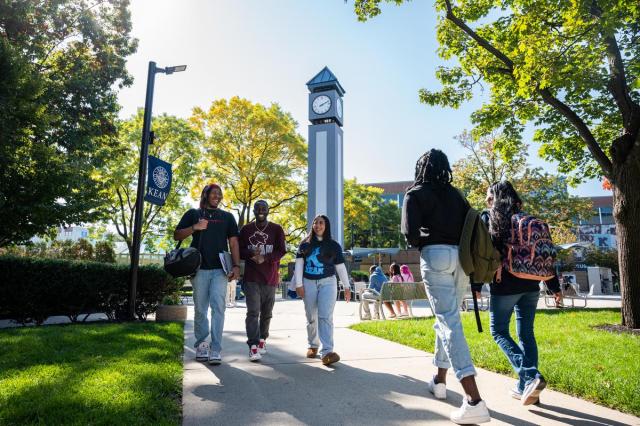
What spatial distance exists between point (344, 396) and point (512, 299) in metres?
1.57

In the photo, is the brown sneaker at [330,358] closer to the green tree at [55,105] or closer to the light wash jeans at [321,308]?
the light wash jeans at [321,308]

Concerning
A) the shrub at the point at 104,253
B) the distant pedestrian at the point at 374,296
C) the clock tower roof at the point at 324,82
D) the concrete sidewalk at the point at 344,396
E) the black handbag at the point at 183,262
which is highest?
the clock tower roof at the point at 324,82

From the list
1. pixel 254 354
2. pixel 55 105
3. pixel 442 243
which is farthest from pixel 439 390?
pixel 55 105

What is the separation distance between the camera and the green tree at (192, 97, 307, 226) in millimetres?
25188

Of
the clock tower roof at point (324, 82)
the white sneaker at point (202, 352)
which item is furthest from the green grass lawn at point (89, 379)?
the clock tower roof at point (324, 82)

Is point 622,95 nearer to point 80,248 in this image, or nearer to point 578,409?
point 578,409

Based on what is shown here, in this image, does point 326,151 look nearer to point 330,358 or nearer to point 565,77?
point 565,77

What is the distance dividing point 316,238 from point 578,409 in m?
3.00

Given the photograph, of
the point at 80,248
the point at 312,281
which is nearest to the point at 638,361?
the point at 312,281

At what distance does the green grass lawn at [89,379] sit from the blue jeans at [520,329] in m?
2.57

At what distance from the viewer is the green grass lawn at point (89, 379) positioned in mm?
2729

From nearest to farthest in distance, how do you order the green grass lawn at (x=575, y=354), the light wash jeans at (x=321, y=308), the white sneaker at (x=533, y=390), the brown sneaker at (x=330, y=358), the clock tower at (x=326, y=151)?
the white sneaker at (x=533, y=390)
the green grass lawn at (x=575, y=354)
the brown sneaker at (x=330, y=358)
the light wash jeans at (x=321, y=308)
the clock tower at (x=326, y=151)

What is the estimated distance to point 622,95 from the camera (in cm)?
836

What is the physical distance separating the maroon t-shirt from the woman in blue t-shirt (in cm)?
32
